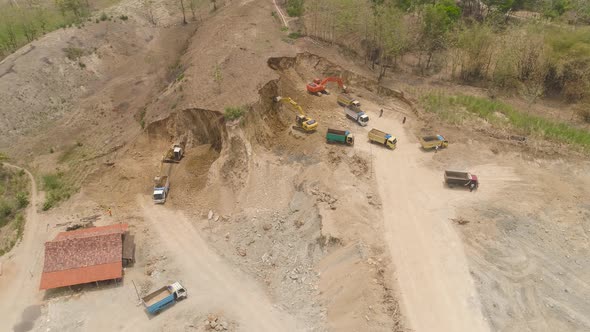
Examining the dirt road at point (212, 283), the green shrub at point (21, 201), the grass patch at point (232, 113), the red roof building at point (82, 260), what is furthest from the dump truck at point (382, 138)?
the green shrub at point (21, 201)

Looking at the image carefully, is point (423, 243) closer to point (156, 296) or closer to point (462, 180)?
point (462, 180)

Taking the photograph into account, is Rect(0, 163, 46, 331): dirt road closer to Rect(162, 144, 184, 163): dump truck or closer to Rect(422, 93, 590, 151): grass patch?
Rect(162, 144, 184, 163): dump truck

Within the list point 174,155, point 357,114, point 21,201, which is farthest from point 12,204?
point 357,114

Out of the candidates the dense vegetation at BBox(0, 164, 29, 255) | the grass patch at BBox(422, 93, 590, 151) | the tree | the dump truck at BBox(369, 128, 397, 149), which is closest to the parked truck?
the dense vegetation at BBox(0, 164, 29, 255)

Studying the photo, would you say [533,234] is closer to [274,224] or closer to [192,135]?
[274,224]

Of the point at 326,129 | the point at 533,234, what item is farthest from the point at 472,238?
the point at 326,129
